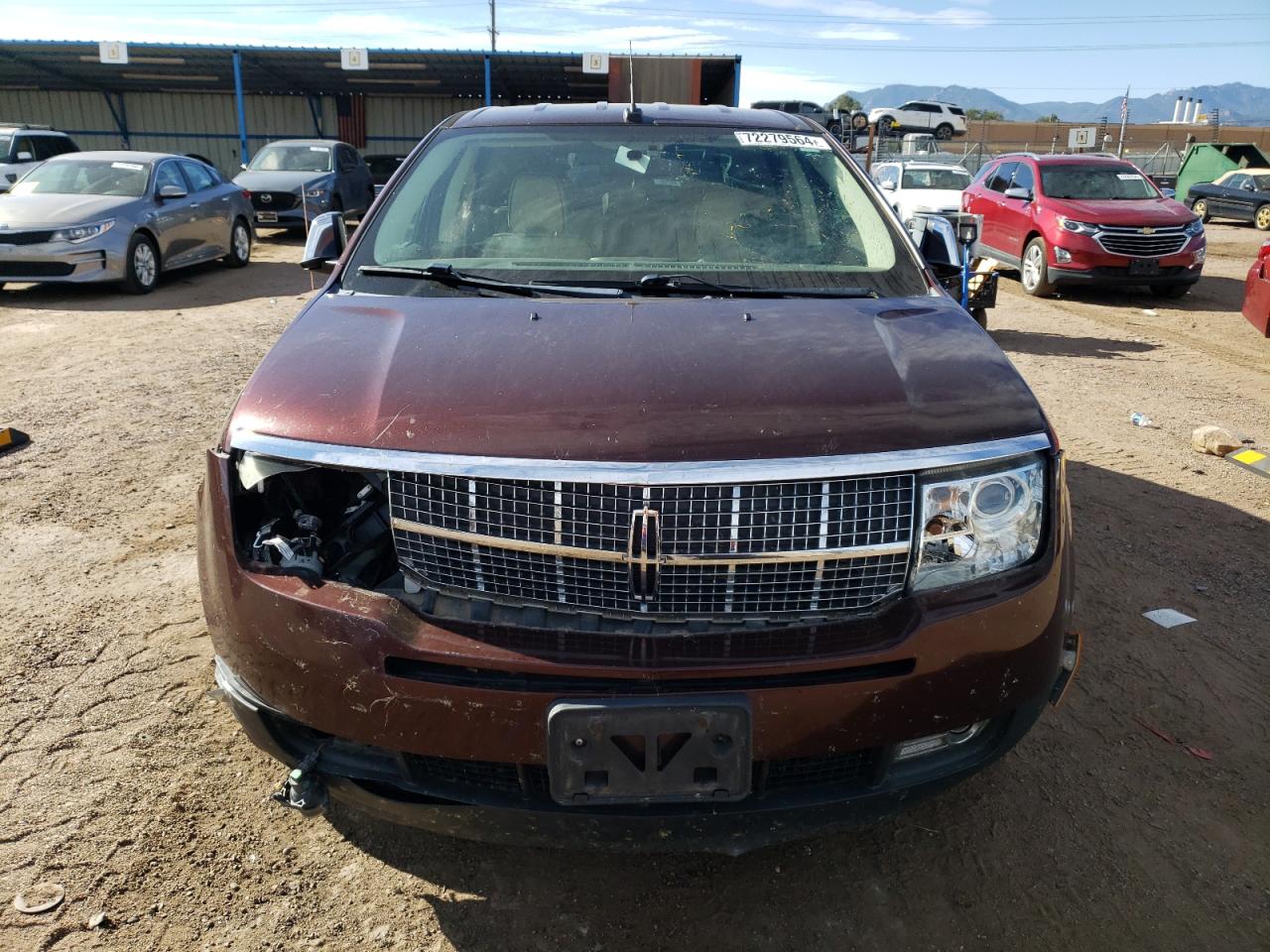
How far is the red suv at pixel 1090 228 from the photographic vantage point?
11789 mm

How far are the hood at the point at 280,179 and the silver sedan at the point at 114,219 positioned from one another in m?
3.46

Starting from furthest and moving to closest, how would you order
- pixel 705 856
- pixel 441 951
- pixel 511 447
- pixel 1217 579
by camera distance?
pixel 1217 579, pixel 705 856, pixel 441 951, pixel 511 447

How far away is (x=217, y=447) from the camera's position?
89.1 inches

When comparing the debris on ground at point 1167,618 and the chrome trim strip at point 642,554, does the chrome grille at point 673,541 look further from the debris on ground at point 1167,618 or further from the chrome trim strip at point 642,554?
the debris on ground at point 1167,618

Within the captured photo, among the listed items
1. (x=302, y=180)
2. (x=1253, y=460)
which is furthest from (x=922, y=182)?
(x=1253, y=460)

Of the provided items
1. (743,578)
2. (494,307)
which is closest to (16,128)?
(494,307)

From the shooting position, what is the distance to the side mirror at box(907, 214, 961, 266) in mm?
3445

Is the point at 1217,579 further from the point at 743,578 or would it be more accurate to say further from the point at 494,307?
the point at 494,307

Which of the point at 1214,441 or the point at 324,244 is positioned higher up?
the point at 324,244

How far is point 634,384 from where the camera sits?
216 centimetres

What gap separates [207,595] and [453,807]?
773 millimetres

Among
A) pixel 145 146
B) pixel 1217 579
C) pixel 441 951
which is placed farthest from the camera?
pixel 145 146

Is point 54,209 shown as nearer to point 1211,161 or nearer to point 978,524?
point 978,524

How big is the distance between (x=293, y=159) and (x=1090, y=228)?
44.9ft
